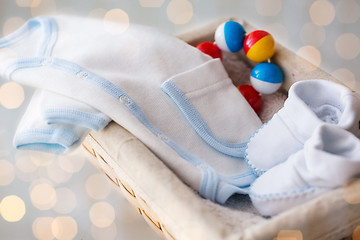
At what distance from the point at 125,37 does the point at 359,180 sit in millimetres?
681

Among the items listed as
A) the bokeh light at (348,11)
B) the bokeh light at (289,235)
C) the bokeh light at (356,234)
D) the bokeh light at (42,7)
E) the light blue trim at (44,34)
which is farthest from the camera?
the bokeh light at (42,7)

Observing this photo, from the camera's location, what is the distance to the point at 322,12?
1791 millimetres

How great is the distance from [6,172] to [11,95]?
291mm

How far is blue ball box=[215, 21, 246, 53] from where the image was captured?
1301mm

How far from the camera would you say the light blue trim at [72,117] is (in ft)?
3.20

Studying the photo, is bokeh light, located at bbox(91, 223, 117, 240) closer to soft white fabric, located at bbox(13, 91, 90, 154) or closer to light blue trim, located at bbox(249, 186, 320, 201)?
soft white fabric, located at bbox(13, 91, 90, 154)

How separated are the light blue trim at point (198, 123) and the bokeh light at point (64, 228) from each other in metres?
0.43

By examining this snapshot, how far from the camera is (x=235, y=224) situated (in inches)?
33.1

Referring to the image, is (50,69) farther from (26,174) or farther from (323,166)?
(323,166)

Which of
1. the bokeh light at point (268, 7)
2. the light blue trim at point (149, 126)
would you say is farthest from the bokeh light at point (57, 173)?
the bokeh light at point (268, 7)

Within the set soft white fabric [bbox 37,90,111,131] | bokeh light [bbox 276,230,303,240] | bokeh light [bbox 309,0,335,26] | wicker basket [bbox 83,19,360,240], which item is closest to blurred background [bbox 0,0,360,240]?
bokeh light [bbox 309,0,335,26]

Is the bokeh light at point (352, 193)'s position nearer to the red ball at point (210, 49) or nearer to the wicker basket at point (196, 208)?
the wicker basket at point (196, 208)

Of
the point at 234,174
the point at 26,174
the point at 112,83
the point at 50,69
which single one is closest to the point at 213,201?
the point at 234,174

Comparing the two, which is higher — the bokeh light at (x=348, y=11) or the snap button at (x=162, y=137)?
the snap button at (x=162, y=137)
